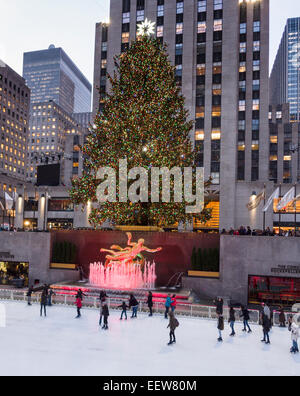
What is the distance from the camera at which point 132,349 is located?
12.3 meters

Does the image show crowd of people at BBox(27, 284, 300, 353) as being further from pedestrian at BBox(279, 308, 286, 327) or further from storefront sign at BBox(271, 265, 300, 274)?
storefront sign at BBox(271, 265, 300, 274)

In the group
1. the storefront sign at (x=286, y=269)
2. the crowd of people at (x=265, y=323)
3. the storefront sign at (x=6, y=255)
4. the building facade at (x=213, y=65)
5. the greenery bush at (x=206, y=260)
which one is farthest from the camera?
the building facade at (x=213, y=65)

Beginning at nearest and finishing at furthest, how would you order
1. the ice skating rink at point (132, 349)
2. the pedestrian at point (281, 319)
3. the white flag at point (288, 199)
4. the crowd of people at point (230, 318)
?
the ice skating rink at point (132, 349), the crowd of people at point (230, 318), the pedestrian at point (281, 319), the white flag at point (288, 199)

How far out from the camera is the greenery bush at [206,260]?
77.3 feet

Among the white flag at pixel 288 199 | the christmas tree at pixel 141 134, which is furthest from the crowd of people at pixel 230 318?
the christmas tree at pixel 141 134

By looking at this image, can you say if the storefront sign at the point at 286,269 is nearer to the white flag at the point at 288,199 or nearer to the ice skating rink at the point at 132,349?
the white flag at the point at 288,199

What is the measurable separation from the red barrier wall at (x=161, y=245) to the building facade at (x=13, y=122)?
86.6 meters

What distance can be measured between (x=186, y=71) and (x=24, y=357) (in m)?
48.8

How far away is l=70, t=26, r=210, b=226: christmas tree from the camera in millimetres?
26078

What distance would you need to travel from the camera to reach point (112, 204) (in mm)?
26109

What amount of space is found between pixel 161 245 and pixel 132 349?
13.2 metres

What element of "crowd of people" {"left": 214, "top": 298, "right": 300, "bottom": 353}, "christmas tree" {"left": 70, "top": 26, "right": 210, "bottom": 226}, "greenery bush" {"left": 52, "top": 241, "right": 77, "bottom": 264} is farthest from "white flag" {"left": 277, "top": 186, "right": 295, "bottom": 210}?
"greenery bush" {"left": 52, "top": 241, "right": 77, "bottom": 264}

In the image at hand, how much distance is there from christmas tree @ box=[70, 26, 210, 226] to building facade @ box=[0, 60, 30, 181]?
85.8 metres
